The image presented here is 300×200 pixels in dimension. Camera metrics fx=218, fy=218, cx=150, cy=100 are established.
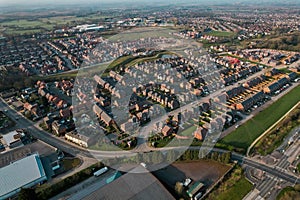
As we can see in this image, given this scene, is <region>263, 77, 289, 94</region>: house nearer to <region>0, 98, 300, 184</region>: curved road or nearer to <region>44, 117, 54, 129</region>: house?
<region>0, 98, 300, 184</region>: curved road

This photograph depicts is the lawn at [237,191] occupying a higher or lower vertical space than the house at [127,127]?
lower

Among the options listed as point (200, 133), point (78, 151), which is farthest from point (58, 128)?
point (200, 133)

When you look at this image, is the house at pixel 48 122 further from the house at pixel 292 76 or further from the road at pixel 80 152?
the house at pixel 292 76

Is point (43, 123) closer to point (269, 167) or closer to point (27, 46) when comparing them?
point (269, 167)

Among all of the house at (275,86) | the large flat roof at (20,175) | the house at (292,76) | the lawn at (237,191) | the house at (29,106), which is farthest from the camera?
the house at (292,76)

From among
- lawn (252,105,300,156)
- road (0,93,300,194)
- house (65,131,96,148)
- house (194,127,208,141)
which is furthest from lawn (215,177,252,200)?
house (65,131,96,148)

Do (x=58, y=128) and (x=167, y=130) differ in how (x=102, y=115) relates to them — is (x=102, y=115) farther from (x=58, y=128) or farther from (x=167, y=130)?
(x=167, y=130)

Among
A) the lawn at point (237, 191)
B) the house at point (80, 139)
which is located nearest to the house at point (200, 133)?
the lawn at point (237, 191)
